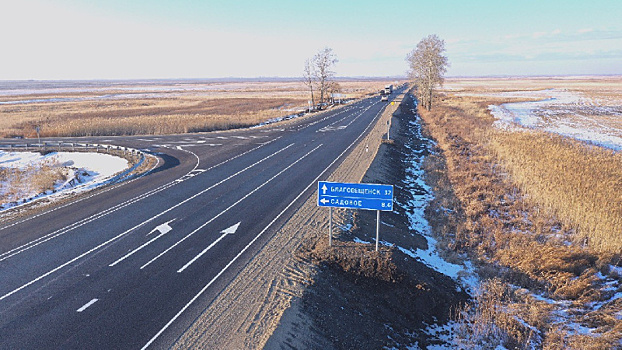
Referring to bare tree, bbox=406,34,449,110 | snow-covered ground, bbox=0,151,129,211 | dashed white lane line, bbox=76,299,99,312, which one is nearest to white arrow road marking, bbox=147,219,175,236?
dashed white lane line, bbox=76,299,99,312

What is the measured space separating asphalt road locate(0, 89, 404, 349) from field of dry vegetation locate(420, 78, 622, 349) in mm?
6476

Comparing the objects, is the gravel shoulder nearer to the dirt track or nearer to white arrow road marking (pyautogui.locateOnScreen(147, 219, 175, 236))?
the dirt track

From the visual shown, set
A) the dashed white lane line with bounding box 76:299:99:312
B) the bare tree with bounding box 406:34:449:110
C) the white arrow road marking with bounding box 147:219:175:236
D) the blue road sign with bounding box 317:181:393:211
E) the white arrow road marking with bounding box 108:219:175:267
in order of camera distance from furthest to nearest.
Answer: the bare tree with bounding box 406:34:449:110 < the white arrow road marking with bounding box 147:219:175:236 < the white arrow road marking with bounding box 108:219:175:267 < the blue road sign with bounding box 317:181:393:211 < the dashed white lane line with bounding box 76:299:99:312

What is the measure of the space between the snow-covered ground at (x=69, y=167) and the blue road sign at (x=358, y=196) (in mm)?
14935

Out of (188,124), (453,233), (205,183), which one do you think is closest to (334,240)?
(453,233)

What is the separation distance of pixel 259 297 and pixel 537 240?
10.1 metres

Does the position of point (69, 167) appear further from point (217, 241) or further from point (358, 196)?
point (358, 196)

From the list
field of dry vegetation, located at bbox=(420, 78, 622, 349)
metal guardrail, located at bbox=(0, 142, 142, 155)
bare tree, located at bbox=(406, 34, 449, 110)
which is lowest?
field of dry vegetation, located at bbox=(420, 78, 622, 349)

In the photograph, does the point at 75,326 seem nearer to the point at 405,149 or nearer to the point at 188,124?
the point at 405,149

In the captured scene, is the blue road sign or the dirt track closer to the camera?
the dirt track

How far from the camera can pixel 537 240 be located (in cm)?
1288

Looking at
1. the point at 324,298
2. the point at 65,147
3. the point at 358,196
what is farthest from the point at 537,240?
the point at 65,147

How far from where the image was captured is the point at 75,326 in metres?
8.00

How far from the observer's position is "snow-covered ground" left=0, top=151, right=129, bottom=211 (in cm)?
1879
